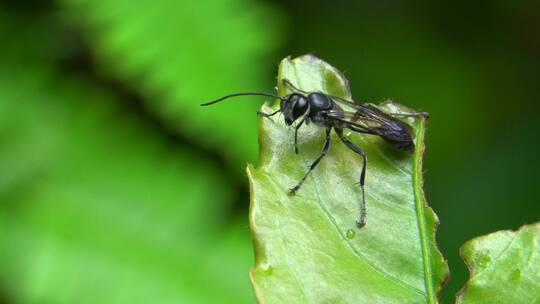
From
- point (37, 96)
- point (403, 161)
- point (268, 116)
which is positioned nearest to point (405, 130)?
point (403, 161)

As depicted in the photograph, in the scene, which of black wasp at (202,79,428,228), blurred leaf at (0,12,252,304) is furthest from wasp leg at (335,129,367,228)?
blurred leaf at (0,12,252,304)

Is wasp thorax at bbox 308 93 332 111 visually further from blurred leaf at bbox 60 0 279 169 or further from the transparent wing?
blurred leaf at bbox 60 0 279 169

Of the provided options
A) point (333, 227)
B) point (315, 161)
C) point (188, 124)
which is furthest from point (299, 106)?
point (188, 124)

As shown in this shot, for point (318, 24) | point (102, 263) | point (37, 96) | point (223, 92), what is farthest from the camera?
point (318, 24)

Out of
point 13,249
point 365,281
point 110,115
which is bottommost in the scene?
point 13,249

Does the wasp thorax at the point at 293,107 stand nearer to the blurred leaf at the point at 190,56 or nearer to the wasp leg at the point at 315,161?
the wasp leg at the point at 315,161

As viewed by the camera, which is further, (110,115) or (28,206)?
(110,115)

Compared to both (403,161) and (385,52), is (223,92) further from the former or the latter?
(403,161)

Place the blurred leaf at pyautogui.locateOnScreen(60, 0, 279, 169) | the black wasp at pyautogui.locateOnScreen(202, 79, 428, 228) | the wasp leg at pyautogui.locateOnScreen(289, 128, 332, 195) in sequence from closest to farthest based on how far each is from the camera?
1. the wasp leg at pyautogui.locateOnScreen(289, 128, 332, 195)
2. the black wasp at pyautogui.locateOnScreen(202, 79, 428, 228)
3. the blurred leaf at pyautogui.locateOnScreen(60, 0, 279, 169)
